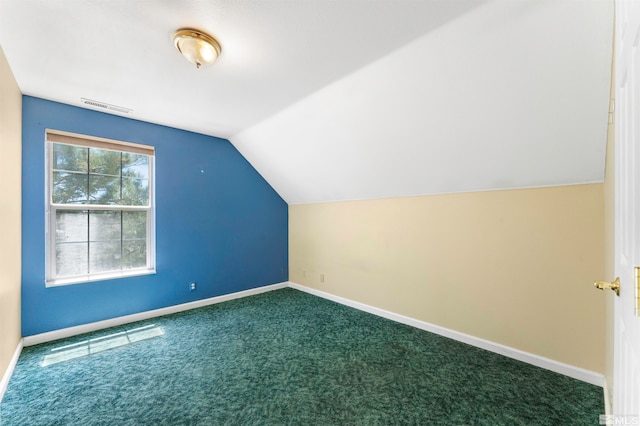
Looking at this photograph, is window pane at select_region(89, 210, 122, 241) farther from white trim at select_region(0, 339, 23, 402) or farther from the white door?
the white door

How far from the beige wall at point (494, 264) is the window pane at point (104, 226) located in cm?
291

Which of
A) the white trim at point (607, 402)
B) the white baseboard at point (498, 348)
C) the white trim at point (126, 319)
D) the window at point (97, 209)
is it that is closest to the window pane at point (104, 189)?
the window at point (97, 209)

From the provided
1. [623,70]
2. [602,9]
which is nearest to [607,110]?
[602,9]

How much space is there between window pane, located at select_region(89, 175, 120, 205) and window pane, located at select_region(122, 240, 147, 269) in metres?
0.54

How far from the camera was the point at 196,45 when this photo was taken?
1.88 meters

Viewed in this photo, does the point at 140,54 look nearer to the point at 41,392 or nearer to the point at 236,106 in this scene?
the point at 236,106

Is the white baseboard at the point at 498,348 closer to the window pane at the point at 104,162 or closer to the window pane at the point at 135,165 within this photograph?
the window pane at the point at 135,165

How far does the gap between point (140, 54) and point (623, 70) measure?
2.70 m

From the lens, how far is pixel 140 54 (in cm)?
208

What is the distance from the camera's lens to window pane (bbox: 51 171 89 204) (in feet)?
9.66

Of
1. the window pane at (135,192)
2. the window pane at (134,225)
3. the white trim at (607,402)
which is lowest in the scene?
the white trim at (607,402)

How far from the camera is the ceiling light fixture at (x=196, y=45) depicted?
5.98 ft

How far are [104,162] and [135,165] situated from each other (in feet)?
1.02

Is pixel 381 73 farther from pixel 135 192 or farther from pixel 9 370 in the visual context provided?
pixel 9 370
